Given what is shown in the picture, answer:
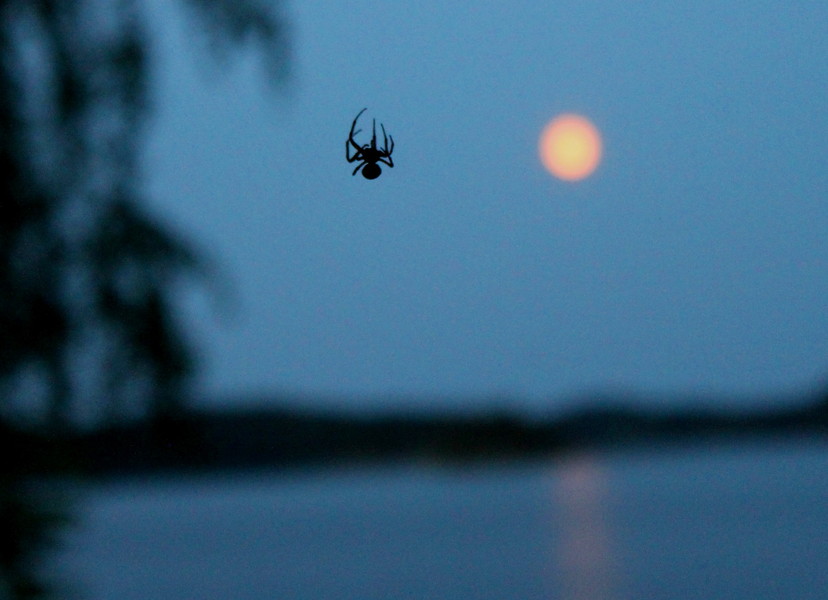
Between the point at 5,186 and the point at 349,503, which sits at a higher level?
the point at 349,503

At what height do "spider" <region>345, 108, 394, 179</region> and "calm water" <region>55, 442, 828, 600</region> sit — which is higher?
"calm water" <region>55, 442, 828, 600</region>

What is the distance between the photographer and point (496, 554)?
26500 mm

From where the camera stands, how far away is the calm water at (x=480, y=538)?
21000 millimetres

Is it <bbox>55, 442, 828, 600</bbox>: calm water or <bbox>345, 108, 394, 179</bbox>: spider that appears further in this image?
<bbox>55, 442, 828, 600</bbox>: calm water

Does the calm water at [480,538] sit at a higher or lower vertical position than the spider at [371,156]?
higher

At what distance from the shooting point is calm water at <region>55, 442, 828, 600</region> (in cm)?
2100

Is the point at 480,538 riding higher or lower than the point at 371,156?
higher

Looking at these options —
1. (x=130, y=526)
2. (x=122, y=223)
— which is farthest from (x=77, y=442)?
(x=130, y=526)

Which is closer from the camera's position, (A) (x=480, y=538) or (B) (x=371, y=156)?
(B) (x=371, y=156)

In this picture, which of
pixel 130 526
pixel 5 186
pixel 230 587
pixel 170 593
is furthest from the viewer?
pixel 130 526

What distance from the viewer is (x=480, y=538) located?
30.8 meters

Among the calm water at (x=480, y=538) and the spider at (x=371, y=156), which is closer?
the spider at (x=371, y=156)

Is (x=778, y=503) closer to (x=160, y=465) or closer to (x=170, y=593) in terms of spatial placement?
(x=170, y=593)

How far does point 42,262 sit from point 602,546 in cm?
2606
